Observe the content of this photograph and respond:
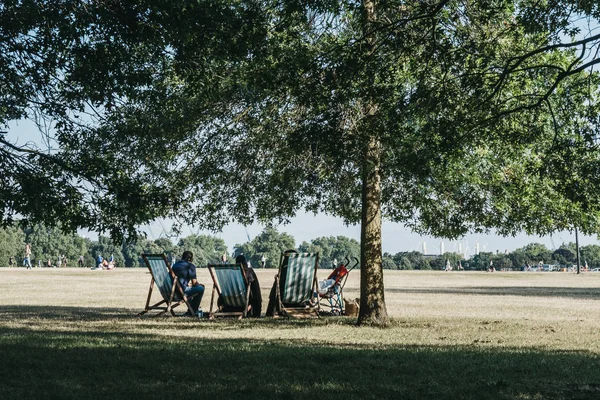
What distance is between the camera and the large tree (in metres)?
9.99

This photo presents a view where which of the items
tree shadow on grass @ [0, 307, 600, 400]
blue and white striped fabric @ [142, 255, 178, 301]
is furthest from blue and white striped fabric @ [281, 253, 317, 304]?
tree shadow on grass @ [0, 307, 600, 400]

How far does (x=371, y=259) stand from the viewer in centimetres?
1526

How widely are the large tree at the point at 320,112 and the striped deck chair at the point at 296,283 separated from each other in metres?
1.27

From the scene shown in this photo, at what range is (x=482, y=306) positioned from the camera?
22.4 meters

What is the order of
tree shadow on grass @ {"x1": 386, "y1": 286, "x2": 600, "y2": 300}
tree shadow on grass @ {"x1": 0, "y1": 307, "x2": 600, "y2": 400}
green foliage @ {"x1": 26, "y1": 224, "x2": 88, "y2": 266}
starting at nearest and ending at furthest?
tree shadow on grass @ {"x1": 0, "y1": 307, "x2": 600, "y2": 400} < tree shadow on grass @ {"x1": 386, "y1": 286, "x2": 600, "y2": 300} < green foliage @ {"x1": 26, "y1": 224, "x2": 88, "y2": 266}

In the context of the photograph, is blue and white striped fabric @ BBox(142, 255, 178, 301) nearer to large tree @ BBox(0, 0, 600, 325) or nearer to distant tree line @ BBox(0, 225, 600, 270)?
large tree @ BBox(0, 0, 600, 325)

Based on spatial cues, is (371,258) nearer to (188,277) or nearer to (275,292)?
(275,292)

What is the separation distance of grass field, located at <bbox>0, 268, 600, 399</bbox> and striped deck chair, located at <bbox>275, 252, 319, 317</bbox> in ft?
1.54

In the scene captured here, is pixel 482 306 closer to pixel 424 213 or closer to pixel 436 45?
pixel 424 213

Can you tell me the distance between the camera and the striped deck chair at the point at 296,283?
15906 millimetres

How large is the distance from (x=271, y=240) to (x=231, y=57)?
159 m

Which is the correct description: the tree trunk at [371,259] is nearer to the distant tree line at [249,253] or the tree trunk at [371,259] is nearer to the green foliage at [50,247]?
the distant tree line at [249,253]

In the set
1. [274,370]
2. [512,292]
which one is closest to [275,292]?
[274,370]

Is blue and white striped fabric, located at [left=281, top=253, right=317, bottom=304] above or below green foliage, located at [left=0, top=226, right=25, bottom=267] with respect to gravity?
below
